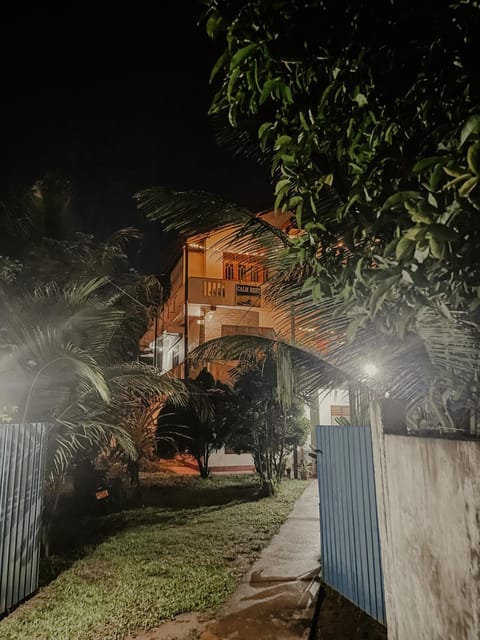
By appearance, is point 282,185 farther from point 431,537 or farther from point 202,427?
point 202,427

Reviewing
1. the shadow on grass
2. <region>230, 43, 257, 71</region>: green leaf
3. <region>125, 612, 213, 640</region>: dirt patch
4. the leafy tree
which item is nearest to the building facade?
the shadow on grass

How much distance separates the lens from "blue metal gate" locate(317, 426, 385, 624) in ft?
12.9

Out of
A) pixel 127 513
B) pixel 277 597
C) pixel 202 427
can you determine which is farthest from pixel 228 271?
pixel 277 597

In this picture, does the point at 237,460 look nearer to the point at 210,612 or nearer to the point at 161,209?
the point at 210,612

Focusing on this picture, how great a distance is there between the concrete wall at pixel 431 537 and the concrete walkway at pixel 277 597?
60.6 inches

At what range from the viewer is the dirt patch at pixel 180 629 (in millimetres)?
3828

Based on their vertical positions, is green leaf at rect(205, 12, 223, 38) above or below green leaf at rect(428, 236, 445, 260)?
above

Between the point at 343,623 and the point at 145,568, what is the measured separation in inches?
104

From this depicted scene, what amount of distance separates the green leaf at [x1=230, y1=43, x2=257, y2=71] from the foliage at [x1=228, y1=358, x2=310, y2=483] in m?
8.86

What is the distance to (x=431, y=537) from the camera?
230cm

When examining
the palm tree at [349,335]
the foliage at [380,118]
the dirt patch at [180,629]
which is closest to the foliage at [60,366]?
the palm tree at [349,335]

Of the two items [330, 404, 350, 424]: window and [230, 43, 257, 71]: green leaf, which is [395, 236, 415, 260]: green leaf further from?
[330, 404, 350, 424]: window

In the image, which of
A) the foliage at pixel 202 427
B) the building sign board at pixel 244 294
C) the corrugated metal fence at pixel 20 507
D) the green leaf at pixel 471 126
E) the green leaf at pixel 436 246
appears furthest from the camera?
the building sign board at pixel 244 294

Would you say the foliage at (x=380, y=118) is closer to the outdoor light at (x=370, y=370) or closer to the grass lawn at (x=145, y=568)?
the outdoor light at (x=370, y=370)
